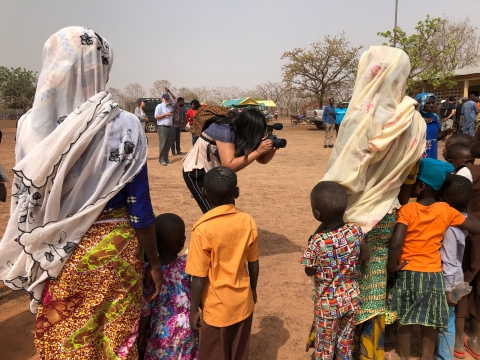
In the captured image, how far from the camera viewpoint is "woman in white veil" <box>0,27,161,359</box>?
1.60 meters

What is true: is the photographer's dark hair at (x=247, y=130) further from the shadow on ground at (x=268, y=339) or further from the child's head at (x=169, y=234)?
the shadow on ground at (x=268, y=339)

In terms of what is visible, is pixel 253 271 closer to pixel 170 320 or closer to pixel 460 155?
pixel 170 320

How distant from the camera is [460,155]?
2.98m

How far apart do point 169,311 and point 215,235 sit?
2.00ft

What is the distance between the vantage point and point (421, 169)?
2.42m

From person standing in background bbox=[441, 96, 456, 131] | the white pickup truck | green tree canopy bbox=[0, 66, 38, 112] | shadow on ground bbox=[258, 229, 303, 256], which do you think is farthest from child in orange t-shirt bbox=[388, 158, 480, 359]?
green tree canopy bbox=[0, 66, 38, 112]

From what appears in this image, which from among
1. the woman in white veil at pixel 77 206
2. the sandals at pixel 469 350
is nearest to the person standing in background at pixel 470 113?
the sandals at pixel 469 350

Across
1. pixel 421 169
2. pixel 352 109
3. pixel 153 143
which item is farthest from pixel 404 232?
pixel 153 143

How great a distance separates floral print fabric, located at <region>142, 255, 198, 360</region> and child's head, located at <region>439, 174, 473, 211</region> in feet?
5.91

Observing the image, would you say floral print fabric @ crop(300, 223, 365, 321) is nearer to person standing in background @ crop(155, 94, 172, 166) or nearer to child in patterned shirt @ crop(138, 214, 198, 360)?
child in patterned shirt @ crop(138, 214, 198, 360)

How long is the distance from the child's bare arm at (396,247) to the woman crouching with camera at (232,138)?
3.63 ft

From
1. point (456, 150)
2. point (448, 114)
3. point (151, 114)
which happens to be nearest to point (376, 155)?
point (456, 150)

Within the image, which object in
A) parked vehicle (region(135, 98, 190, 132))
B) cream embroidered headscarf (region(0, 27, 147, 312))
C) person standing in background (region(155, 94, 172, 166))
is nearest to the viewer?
cream embroidered headscarf (region(0, 27, 147, 312))

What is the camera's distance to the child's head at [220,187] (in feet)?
6.75
